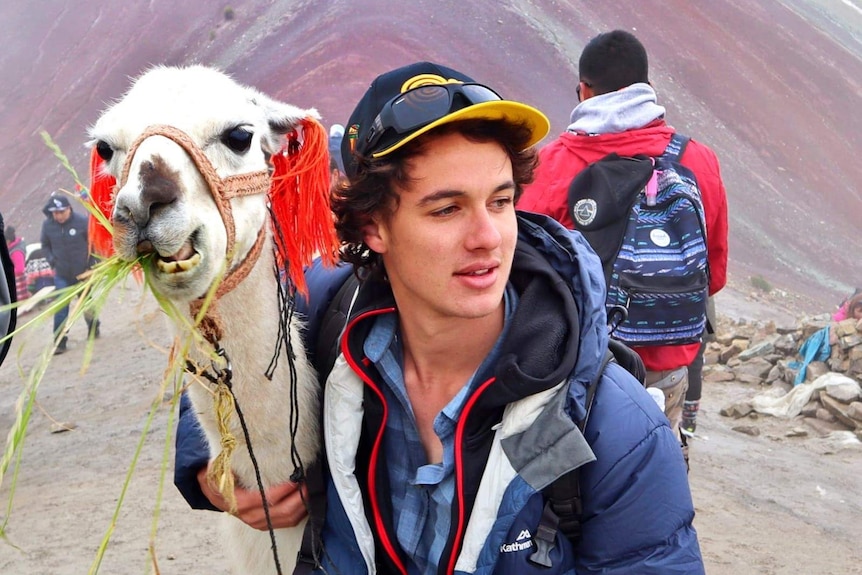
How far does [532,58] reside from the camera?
68.8ft

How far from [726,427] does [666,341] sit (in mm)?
4587

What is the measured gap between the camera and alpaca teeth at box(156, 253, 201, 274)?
1720mm

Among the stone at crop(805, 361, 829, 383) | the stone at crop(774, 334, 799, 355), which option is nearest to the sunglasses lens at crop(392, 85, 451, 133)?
the stone at crop(805, 361, 829, 383)

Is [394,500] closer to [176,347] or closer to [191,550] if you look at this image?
[176,347]

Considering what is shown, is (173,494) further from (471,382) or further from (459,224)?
(459,224)

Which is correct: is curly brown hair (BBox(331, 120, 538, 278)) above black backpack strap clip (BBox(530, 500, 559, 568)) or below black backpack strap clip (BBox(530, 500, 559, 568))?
above

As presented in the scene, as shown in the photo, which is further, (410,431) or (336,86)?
(336,86)

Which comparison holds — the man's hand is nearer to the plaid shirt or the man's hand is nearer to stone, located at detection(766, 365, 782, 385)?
the plaid shirt

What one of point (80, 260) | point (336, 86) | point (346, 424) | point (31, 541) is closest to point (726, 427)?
point (31, 541)

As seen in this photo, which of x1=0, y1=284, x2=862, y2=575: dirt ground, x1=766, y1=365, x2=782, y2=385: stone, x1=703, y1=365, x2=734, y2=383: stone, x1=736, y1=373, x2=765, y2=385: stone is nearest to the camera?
x1=0, y1=284, x2=862, y2=575: dirt ground

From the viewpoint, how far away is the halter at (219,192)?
185 centimetres

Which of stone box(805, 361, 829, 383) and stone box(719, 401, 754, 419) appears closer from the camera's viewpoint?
stone box(719, 401, 754, 419)

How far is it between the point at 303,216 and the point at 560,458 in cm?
106

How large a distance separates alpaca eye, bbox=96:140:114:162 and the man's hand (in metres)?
0.91
